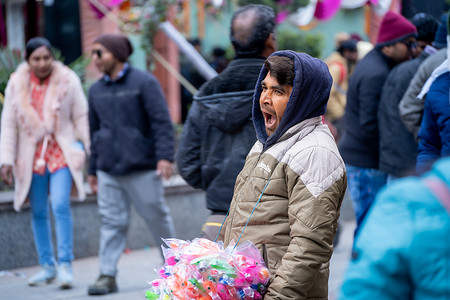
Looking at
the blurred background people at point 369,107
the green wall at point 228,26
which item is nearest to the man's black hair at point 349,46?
the green wall at point 228,26

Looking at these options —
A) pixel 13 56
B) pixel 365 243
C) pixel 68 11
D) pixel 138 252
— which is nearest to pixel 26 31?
pixel 68 11

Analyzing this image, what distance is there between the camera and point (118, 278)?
6.36 m

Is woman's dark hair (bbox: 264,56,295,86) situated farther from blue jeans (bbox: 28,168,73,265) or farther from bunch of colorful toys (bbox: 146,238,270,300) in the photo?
blue jeans (bbox: 28,168,73,265)

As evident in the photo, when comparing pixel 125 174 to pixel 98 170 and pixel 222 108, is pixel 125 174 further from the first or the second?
pixel 222 108

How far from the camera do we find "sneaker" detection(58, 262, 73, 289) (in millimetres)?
5918

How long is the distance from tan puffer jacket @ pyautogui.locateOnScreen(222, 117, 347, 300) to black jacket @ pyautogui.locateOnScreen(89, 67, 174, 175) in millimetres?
2862

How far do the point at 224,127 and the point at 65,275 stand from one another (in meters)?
2.67

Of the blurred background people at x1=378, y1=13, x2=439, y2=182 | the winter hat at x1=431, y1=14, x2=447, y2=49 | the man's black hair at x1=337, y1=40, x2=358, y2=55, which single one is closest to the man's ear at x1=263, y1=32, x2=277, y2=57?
the winter hat at x1=431, y1=14, x2=447, y2=49

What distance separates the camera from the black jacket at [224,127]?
387 cm

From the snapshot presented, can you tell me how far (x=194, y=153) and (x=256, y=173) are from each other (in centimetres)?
136

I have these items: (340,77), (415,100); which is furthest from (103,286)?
(340,77)

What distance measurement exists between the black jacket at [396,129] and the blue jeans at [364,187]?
175mm

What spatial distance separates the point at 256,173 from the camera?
2832mm

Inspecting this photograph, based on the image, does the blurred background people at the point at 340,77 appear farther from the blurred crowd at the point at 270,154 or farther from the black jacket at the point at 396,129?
the black jacket at the point at 396,129
